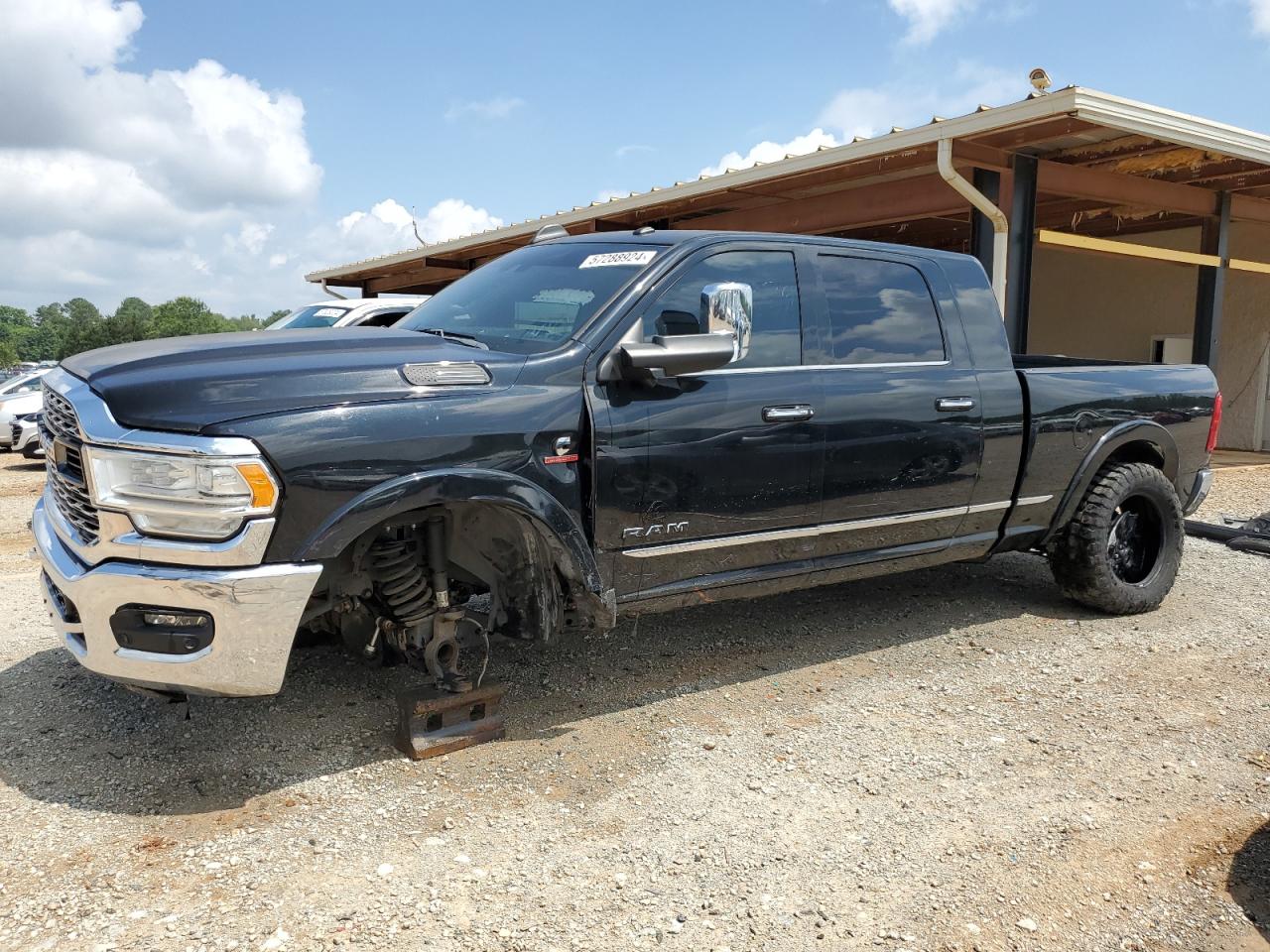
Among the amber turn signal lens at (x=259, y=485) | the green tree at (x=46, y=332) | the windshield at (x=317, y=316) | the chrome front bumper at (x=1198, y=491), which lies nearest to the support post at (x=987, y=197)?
the chrome front bumper at (x=1198, y=491)

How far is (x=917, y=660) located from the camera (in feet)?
15.5

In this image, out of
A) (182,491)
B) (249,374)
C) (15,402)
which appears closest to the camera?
(182,491)

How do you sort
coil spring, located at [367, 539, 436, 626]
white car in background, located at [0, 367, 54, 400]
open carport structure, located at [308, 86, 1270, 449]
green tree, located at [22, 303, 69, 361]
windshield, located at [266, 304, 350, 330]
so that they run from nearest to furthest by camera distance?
1. coil spring, located at [367, 539, 436, 626]
2. open carport structure, located at [308, 86, 1270, 449]
3. windshield, located at [266, 304, 350, 330]
4. white car in background, located at [0, 367, 54, 400]
5. green tree, located at [22, 303, 69, 361]

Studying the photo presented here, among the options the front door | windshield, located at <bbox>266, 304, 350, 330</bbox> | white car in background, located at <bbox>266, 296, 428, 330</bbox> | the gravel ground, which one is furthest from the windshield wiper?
windshield, located at <bbox>266, 304, 350, 330</bbox>

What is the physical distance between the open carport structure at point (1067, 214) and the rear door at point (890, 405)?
172 inches

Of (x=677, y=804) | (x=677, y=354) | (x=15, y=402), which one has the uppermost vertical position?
(x=677, y=354)

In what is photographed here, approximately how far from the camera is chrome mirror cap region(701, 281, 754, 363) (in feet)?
11.9

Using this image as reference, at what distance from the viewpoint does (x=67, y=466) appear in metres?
3.28

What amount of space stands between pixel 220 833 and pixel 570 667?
5.96ft

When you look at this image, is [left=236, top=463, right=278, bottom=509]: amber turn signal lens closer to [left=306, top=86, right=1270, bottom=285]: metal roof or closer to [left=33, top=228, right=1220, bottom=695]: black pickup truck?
[left=33, top=228, right=1220, bottom=695]: black pickup truck

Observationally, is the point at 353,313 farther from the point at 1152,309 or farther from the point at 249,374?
the point at 1152,309

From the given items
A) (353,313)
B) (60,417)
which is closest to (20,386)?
(353,313)

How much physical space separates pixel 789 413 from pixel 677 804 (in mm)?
1616

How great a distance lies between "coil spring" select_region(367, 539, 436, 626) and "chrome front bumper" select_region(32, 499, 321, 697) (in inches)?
17.5
